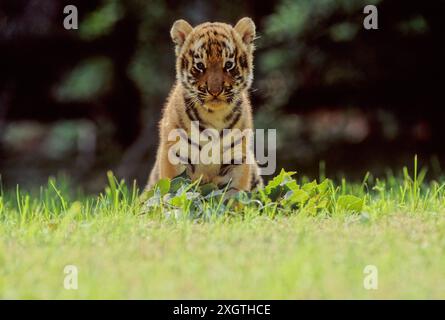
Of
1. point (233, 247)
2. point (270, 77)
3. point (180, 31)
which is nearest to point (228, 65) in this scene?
point (180, 31)

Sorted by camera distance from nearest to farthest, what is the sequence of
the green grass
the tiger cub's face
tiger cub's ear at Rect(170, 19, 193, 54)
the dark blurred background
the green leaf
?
the green grass → the green leaf → the tiger cub's face → tiger cub's ear at Rect(170, 19, 193, 54) → the dark blurred background

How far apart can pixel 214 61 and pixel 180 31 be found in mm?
389

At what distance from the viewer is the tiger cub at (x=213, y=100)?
561cm

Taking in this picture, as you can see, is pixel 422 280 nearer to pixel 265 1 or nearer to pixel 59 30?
pixel 265 1

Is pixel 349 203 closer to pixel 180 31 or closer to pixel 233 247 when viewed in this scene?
pixel 233 247

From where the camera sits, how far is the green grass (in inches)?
145

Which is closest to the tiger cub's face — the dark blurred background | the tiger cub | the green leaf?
the tiger cub

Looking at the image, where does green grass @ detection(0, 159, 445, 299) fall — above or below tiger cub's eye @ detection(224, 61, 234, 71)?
below

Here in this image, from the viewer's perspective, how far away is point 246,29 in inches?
229

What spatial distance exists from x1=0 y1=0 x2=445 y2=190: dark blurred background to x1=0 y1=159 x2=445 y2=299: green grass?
2.94 m

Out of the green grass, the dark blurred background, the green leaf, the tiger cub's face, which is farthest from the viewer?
the dark blurred background

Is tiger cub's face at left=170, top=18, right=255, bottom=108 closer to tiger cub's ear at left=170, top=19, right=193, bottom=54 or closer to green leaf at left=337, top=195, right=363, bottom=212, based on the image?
tiger cub's ear at left=170, top=19, right=193, bottom=54

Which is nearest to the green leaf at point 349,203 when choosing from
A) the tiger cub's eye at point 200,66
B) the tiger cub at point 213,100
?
the tiger cub at point 213,100

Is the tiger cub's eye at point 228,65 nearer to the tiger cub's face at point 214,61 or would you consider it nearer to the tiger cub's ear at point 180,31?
the tiger cub's face at point 214,61
